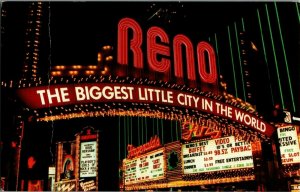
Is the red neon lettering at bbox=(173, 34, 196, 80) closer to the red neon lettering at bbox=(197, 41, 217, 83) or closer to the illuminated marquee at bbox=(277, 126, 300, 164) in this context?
the red neon lettering at bbox=(197, 41, 217, 83)

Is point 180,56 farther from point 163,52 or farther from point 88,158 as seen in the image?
point 88,158

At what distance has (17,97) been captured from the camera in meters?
5.73

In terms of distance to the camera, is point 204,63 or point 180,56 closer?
point 180,56

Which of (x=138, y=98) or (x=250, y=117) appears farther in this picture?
(x=250, y=117)

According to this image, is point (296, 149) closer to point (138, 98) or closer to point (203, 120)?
point (203, 120)

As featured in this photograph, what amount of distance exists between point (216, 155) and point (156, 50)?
547 centimetres

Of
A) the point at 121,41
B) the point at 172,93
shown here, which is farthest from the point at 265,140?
the point at 121,41

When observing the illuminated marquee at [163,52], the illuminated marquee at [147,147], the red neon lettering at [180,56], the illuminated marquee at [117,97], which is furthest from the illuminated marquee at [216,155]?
the red neon lettering at [180,56]

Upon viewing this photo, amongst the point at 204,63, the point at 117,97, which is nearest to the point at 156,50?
the point at 204,63

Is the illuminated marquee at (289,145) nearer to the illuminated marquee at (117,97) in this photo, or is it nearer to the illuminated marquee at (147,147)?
the illuminated marquee at (147,147)

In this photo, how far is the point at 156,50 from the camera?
7363 millimetres

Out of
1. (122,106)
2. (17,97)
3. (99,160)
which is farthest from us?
(99,160)

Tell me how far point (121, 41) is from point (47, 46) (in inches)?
65.4

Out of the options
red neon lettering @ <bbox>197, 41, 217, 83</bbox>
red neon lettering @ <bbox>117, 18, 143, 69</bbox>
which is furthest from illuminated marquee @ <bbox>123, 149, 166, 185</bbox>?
red neon lettering @ <bbox>117, 18, 143, 69</bbox>
